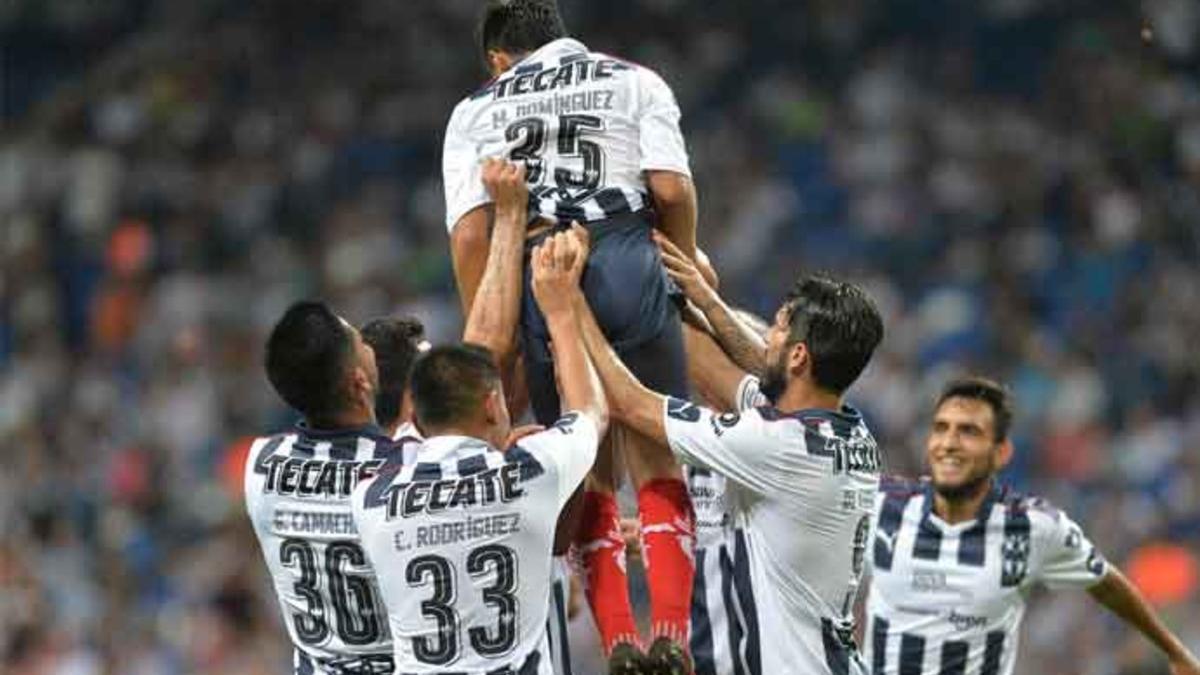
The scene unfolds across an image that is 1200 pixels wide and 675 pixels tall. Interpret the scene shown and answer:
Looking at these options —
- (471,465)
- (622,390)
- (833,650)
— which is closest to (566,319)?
(622,390)

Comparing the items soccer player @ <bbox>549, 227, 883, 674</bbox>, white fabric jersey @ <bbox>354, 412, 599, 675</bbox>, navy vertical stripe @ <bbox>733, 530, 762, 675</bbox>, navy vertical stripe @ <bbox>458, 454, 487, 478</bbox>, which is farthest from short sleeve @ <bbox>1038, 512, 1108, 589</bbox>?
navy vertical stripe @ <bbox>458, 454, 487, 478</bbox>

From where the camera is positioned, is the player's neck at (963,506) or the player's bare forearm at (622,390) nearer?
Result: the player's bare forearm at (622,390)

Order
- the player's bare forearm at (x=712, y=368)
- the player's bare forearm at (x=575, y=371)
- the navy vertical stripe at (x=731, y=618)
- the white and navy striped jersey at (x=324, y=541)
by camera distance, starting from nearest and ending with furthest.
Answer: the player's bare forearm at (x=575, y=371)
the white and navy striped jersey at (x=324, y=541)
the navy vertical stripe at (x=731, y=618)
the player's bare forearm at (x=712, y=368)

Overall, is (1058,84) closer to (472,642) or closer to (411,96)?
(411,96)

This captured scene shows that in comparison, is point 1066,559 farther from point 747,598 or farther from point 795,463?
point 795,463

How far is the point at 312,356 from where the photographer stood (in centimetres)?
757

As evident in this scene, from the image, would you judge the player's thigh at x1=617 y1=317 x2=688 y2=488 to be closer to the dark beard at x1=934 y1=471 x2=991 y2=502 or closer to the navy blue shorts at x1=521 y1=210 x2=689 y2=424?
the navy blue shorts at x1=521 y1=210 x2=689 y2=424

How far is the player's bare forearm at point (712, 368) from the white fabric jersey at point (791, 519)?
0.64m

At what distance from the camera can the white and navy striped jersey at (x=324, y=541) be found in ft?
24.8

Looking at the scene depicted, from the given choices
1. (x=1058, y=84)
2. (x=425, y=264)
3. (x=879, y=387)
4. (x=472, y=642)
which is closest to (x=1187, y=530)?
(x=879, y=387)

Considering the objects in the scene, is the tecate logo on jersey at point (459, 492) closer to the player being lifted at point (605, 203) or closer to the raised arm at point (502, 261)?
the raised arm at point (502, 261)

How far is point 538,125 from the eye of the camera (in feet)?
25.2

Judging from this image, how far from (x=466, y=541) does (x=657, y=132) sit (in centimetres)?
147

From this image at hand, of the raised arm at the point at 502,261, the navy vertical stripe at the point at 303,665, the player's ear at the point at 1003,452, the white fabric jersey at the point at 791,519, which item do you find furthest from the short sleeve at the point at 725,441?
the player's ear at the point at 1003,452
